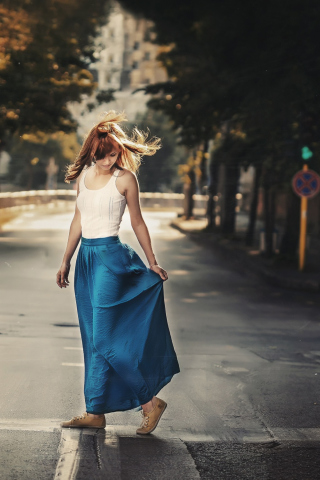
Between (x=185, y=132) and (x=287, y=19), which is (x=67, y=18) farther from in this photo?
(x=287, y=19)

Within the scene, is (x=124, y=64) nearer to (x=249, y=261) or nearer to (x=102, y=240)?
(x=102, y=240)

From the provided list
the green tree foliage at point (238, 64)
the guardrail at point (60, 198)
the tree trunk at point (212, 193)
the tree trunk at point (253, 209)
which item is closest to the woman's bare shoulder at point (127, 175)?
the guardrail at point (60, 198)

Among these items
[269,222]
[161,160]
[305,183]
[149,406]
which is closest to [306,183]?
[305,183]

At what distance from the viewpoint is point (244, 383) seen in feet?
19.8

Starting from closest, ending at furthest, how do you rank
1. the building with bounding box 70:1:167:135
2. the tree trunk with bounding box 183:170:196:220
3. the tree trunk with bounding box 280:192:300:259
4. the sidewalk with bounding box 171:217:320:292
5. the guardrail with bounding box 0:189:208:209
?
the building with bounding box 70:1:167:135, the tree trunk with bounding box 183:170:196:220, the guardrail with bounding box 0:189:208:209, the sidewalk with bounding box 171:217:320:292, the tree trunk with bounding box 280:192:300:259

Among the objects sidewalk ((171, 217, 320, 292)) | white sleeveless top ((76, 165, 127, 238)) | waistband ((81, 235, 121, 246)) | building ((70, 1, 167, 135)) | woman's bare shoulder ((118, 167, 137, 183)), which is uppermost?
building ((70, 1, 167, 135))

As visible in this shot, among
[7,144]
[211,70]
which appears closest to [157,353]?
[7,144]

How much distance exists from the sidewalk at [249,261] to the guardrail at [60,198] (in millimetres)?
224

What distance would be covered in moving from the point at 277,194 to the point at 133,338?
1177 centimetres

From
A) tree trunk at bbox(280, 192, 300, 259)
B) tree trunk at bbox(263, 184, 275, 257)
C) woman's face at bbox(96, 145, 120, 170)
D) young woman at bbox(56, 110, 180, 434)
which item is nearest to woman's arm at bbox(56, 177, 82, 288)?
young woman at bbox(56, 110, 180, 434)

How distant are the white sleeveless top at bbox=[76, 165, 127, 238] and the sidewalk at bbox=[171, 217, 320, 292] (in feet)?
15.0

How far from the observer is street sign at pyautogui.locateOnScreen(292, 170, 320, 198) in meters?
14.7

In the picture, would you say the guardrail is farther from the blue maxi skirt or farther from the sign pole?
the sign pole

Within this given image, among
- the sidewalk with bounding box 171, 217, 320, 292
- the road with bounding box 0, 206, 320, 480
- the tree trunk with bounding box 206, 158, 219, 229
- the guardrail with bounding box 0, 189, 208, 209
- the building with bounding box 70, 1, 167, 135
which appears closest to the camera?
the road with bounding box 0, 206, 320, 480
